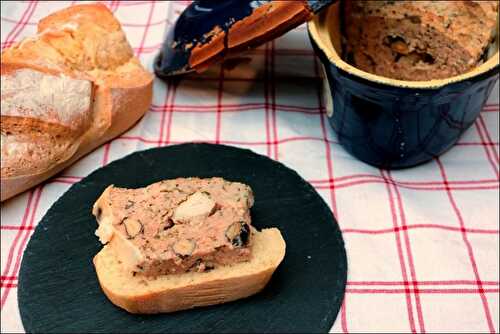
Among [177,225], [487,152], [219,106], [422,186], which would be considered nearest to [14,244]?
[177,225]

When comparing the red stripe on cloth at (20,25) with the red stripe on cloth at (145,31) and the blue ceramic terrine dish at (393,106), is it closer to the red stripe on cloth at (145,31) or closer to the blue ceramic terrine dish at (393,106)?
the red stripe on cloth at (145,31)

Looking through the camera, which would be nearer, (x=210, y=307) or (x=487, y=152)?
(x=210, y=307)

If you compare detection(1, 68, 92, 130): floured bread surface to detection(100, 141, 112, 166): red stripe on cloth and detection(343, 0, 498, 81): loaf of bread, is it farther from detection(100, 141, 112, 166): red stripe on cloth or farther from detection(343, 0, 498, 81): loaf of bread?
detection(343, 0, 498, 81): loaf of bread

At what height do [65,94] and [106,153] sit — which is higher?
[65,94]

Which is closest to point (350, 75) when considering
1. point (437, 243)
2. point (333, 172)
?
point (333, 172)

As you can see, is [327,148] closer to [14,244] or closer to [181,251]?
[181,251]

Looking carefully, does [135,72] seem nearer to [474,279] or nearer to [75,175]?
[75,175]

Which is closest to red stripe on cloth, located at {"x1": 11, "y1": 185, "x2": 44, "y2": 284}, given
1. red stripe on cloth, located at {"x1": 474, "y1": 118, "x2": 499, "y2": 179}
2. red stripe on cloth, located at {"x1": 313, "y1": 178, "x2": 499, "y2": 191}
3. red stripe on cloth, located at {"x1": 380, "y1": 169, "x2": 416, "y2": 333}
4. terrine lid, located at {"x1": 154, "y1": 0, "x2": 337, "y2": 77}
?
terrine lid, located at {"x1": 154, "y1": 0, "x2": 337, "y2": 77}
